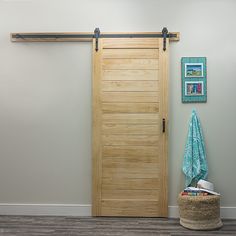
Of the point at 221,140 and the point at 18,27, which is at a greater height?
the point at 18,27

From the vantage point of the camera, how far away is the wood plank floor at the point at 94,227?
299cm

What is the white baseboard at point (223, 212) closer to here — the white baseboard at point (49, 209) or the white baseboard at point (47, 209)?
the white baseboard at point (49, 209)

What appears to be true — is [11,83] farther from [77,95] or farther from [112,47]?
[112,47]

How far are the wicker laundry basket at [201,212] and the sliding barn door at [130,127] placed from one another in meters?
0.40

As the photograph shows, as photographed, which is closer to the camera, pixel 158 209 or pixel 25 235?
pixel 25 235

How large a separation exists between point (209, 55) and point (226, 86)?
41 centimetres

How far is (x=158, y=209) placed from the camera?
11.4ft

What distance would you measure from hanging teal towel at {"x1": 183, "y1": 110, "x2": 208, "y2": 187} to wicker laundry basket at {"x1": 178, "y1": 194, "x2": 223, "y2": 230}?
0.34 metres

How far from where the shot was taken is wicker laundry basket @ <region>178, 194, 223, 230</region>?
10.0 feet

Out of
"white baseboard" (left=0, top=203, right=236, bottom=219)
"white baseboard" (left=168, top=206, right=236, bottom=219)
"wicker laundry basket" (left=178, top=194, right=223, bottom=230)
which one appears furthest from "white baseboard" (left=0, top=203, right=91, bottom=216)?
"wicker laundry basket" (left=178, top=194, right=223, bottom=230)

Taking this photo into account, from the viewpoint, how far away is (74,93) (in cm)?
358

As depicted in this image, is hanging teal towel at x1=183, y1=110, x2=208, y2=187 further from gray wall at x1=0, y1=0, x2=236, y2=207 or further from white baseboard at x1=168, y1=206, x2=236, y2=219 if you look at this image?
white baseboard at x1=168, y1=206, x2=236, y2=219

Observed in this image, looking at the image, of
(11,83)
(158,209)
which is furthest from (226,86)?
(11,83)

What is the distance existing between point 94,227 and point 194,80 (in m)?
1.96
